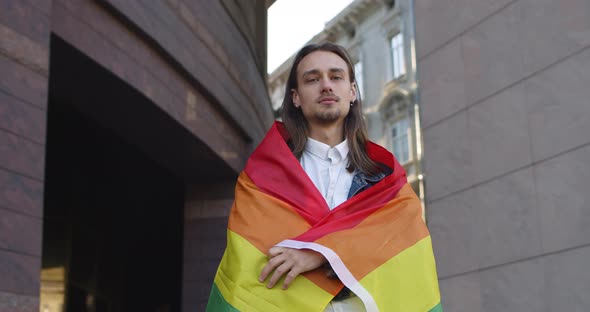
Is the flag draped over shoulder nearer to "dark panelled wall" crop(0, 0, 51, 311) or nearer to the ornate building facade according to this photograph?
"dark panelled wall" crop(0, 0, 51, 311)

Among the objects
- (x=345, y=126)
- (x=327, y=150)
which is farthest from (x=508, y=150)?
(x=327, y=150)

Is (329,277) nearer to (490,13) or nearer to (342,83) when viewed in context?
(342,83)

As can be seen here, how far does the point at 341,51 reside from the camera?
3473 mm

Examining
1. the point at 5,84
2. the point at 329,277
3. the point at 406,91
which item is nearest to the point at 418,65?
the point at 5,84

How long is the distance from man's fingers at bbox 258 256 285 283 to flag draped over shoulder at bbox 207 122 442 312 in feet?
0.10

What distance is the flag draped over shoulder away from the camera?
287 cm

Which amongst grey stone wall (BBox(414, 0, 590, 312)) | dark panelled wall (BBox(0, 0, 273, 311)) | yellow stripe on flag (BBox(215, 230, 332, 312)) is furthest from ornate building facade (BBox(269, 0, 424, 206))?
yellow stripe on flag (BBox(215, 230, 332, 312))

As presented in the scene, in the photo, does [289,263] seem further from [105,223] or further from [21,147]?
[105,223]

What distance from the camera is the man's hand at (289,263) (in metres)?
2.85

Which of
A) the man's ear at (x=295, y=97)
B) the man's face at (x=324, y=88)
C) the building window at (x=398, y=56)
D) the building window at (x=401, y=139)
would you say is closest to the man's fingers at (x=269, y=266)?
the man's face at (x=324, y=88)

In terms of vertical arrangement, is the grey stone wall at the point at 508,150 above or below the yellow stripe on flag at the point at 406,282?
above

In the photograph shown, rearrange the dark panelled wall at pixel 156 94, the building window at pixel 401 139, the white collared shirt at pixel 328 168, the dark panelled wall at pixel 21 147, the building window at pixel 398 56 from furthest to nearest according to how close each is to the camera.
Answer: the building window at pixel 398 56 < the building window at pixel 401 139 < the dark panelled wall at pixel 156 94 < the dark panelled wall at pixel 21 147 < the white collared shirt at pixel 328 168

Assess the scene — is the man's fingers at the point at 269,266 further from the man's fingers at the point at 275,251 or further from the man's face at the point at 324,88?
the man's face at the point at 324,88

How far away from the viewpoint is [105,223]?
18969 mm
